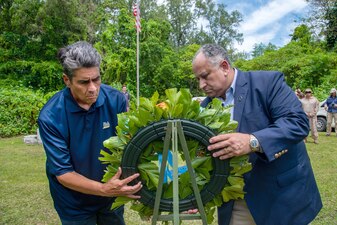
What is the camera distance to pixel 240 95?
210 cm

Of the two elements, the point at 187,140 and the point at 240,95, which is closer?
the point at 187,140

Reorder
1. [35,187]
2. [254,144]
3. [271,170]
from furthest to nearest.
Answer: [35,187] < [271,170] < [254,144]

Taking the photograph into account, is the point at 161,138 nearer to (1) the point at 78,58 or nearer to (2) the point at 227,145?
(2) the point at 227,145

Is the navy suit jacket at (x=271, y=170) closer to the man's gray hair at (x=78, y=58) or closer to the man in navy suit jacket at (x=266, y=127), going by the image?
Answer: the man in navy suit jacket at (x=266, y=127)

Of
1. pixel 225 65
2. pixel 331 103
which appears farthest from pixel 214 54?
pixel 331 103

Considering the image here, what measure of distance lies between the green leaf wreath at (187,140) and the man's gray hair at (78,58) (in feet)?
1.51

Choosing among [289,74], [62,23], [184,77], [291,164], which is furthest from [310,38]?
[291,164]

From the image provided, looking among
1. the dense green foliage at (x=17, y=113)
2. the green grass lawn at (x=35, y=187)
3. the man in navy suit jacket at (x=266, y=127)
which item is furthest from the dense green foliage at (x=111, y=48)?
the man in navy suit jacket at (x=266, y=127)

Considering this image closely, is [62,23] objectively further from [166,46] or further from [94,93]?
[94,93]

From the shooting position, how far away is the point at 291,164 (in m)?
2.07

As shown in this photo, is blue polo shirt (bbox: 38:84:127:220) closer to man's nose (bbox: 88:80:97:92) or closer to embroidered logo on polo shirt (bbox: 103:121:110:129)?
embroidered logo on polo shirt (bbox: 103:121:110:129)

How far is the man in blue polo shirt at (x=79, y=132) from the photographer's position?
6.61 ft

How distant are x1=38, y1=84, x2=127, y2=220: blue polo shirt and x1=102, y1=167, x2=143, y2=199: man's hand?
0.42 m

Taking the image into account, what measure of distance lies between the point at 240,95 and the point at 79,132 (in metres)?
1.03
